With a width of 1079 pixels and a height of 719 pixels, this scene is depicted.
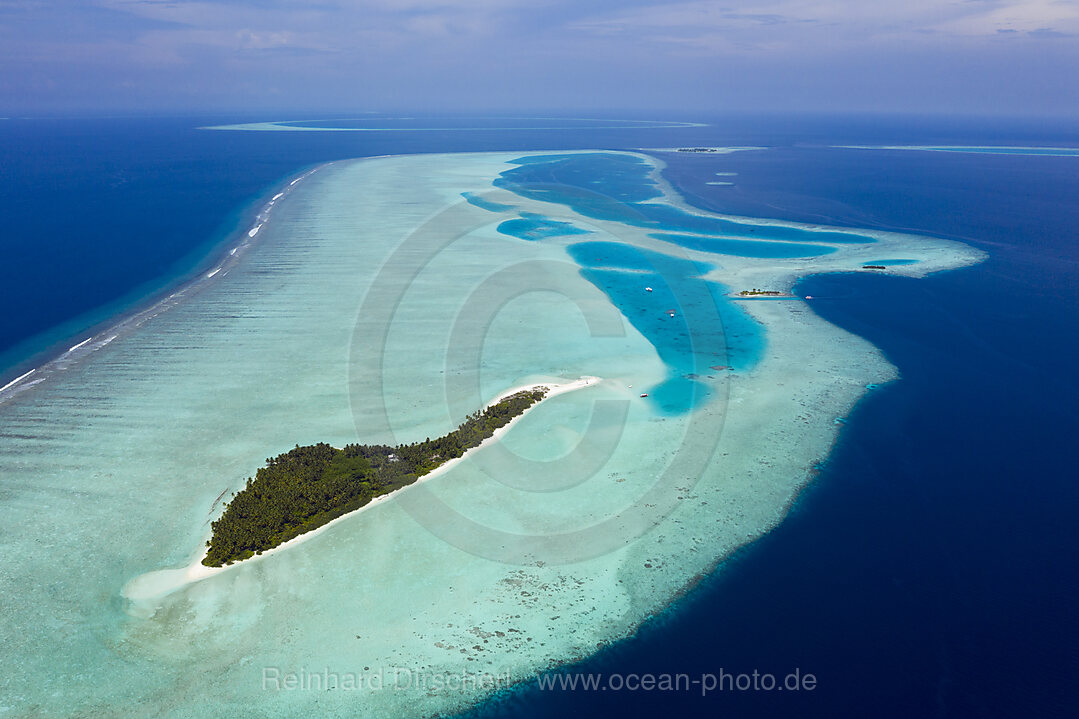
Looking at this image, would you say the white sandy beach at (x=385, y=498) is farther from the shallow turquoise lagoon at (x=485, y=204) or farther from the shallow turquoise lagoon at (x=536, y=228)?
the shallow turquoise lagoon at (x=485, y=204)

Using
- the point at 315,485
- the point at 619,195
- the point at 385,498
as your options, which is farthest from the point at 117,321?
the point at 619,195

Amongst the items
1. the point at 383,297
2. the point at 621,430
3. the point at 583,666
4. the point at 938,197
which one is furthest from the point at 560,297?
the point at 938,197

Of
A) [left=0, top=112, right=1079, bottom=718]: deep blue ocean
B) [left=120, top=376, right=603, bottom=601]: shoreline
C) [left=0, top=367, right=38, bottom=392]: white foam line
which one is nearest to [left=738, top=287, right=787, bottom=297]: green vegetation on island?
[left=0, top=112, right=1079, bottom=718]: deep blue ocean

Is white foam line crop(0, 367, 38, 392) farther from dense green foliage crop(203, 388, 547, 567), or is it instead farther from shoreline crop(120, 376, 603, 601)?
shoreline crop(120, 376, 603, 601)

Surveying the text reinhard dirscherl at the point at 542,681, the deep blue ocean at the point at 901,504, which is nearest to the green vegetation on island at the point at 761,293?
the deep blue ocean at the point at 901,504

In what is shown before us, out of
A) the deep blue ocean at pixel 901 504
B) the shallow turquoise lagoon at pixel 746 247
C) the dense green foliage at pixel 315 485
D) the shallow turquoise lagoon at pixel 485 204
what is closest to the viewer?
the deep blue ocean at pixel 901 504

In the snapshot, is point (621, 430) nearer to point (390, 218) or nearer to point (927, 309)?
point (927, 309)

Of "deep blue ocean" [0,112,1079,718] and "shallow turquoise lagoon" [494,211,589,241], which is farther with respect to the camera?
"shallow turquoise lagoon" [494,211,589,241]
